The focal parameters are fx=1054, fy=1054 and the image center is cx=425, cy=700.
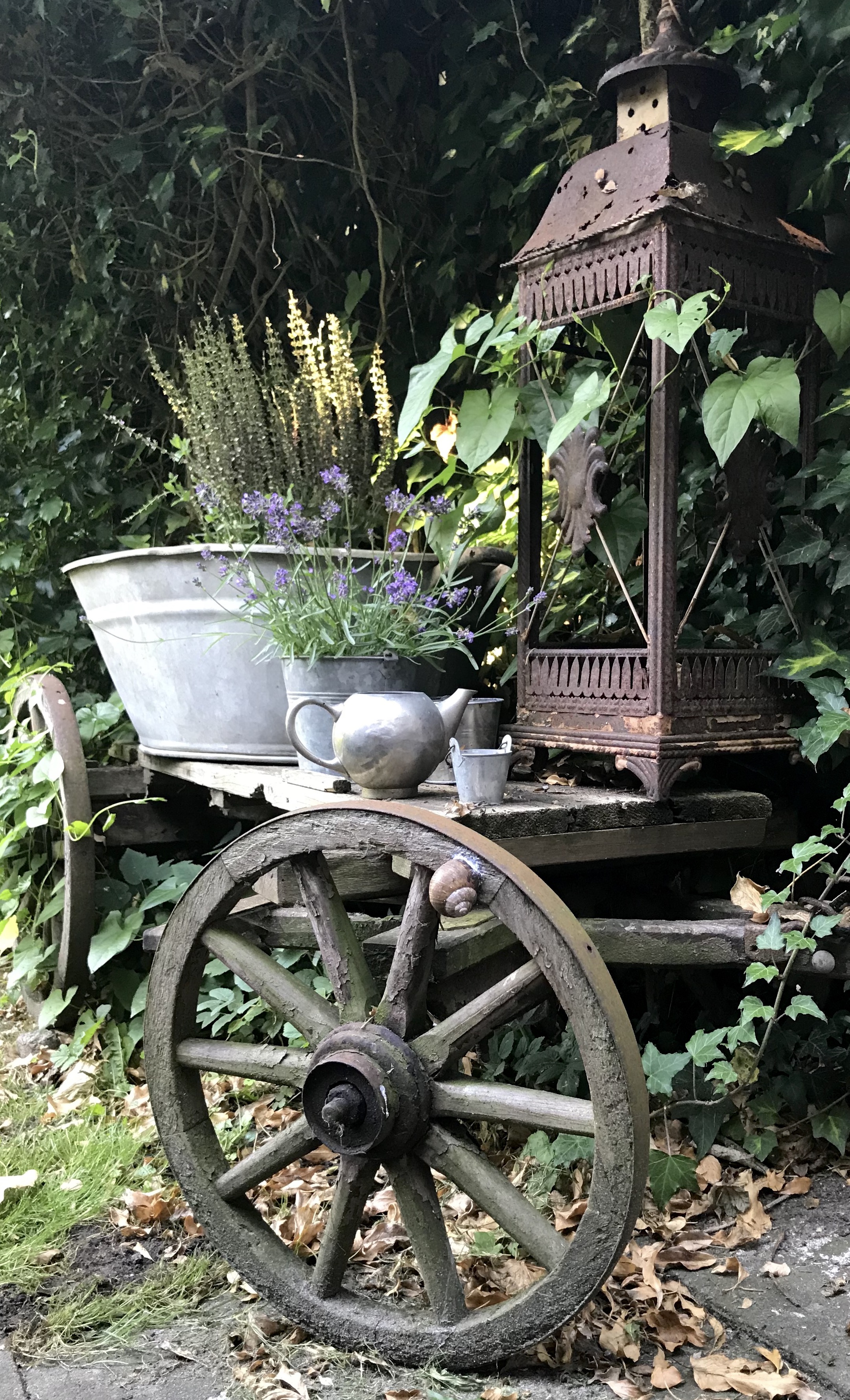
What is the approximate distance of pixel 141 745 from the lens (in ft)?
9.16

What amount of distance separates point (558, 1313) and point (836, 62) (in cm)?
214

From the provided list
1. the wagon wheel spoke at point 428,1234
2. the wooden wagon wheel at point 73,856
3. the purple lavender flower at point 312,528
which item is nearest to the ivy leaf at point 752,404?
the purple lavender flower at point 312,528

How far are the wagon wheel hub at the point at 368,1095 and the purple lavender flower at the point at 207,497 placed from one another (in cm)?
148

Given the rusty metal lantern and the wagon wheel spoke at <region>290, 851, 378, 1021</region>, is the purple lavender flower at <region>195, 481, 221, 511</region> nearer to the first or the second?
the rusty metal lantern

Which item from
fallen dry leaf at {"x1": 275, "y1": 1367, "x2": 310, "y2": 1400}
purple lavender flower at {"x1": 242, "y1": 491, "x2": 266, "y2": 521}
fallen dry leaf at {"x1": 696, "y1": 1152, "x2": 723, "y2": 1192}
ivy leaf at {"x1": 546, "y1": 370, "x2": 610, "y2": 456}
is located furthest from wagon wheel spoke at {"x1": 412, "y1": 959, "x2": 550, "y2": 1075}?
purple lavender flower at {"x1": 242, "y1": 491, "x2": 266, "y2": 521}

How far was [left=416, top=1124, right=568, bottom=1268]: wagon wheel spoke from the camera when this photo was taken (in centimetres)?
136

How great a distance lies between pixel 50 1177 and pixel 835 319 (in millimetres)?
2235

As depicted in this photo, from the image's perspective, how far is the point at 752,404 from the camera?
1.79 m

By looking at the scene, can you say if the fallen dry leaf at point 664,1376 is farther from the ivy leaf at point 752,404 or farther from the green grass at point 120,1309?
the ivy leaf at point 752,404

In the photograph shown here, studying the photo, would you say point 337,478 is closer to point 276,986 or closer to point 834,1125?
point 276,986

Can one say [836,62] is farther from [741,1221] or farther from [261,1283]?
[261,1283]

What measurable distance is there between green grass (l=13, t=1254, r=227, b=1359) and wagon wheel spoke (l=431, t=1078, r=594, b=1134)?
613 mm

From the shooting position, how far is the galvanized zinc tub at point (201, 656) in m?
2.43

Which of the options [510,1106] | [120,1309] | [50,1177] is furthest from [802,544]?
[50,1177]
